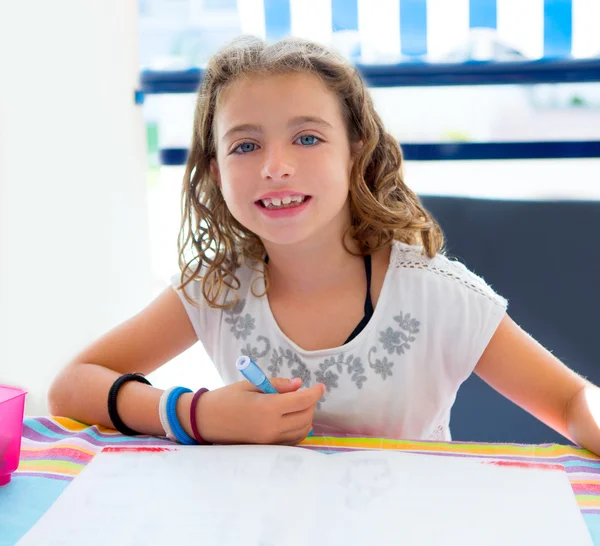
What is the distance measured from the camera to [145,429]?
29.0 inches

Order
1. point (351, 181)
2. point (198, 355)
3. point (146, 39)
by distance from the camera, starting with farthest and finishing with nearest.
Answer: point (198, 355)
point (146, 39)
point (351, 181)

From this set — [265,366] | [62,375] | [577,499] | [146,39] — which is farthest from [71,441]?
[146,39]

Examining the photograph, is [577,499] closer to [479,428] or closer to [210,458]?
[210,458]

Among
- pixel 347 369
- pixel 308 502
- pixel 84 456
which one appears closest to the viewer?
pixel 308 502

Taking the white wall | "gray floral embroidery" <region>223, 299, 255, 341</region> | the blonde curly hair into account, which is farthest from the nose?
the white wall

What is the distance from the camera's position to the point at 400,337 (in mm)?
930

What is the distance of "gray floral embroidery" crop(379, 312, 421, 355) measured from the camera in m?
0.93

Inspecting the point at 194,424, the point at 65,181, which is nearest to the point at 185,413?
the point at 194,424

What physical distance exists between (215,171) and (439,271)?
35 centimetres

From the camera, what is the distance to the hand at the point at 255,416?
688 millimetres

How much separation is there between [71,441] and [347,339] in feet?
1.26

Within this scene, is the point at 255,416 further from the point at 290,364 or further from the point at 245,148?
the point at 245,148

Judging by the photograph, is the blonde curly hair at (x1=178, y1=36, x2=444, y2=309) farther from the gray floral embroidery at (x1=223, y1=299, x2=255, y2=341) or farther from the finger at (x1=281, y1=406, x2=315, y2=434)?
the finger at (x1=281, y1=406, x2=315, y2=434)

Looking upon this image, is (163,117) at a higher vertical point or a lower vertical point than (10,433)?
higher
